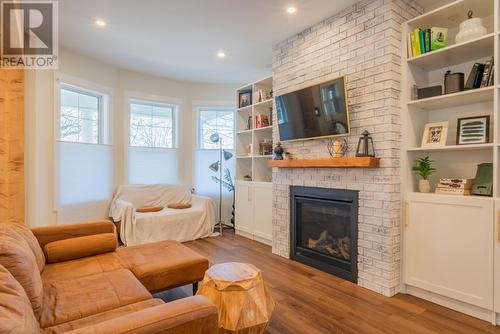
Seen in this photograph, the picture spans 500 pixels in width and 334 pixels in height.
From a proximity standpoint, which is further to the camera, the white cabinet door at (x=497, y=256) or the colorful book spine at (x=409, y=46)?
the colorful book spine at (x=409, y=46)

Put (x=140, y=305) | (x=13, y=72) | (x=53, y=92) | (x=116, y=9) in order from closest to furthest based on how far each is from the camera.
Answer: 1. (x=140, y=305)
2. (x=116, y=9)
3. (x=13, y=72)
4. (x=53, y=92)

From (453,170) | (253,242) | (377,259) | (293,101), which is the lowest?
(253,242)

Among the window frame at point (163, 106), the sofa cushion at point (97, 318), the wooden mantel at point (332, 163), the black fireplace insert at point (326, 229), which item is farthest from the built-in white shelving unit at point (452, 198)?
the window frame at point (163, 106)

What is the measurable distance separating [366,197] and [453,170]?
0.80 meters

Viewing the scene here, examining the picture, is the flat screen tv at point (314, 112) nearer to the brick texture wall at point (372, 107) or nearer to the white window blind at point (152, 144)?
the brick texture wall at point (372, 107)

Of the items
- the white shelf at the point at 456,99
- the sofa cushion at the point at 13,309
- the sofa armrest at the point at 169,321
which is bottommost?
the sofa armrest at the point at 169,321

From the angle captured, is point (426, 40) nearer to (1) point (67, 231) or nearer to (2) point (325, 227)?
(2) point (325, 227)

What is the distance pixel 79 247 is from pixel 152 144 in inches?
117

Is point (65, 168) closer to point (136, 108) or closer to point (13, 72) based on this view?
point (13, 72)

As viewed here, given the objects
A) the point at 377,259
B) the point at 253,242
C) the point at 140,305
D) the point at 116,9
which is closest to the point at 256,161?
the point at 253,242

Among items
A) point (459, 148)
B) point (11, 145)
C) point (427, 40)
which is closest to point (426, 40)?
point (427, 40)

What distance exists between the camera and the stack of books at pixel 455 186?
2314mm

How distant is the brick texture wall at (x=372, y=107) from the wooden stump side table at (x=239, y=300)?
1.34 meters

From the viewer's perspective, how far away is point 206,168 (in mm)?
5406
